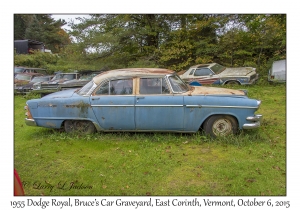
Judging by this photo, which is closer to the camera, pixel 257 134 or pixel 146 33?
pixel 257 134

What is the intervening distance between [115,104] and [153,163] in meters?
1.62

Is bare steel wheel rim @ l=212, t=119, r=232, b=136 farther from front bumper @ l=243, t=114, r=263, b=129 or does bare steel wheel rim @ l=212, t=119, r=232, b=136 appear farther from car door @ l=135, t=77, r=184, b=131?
car door @ l=135, t=77, r=184, b=131

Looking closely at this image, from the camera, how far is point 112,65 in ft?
48.8

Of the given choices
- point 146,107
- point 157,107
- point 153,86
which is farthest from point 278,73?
point 146,107

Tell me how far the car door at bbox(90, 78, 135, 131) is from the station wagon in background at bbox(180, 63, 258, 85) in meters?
6.12

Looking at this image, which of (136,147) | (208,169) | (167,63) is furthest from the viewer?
(167,63)

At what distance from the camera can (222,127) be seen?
15.9 feet

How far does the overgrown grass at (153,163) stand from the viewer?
3322mm

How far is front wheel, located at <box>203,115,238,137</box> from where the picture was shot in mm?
4797

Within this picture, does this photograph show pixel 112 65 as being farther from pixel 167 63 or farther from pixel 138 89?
pixel 138 89

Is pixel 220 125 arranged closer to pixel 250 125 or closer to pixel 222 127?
pixel 222 127

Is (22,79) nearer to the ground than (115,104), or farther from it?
farther from it

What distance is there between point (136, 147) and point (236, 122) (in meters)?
2.09
